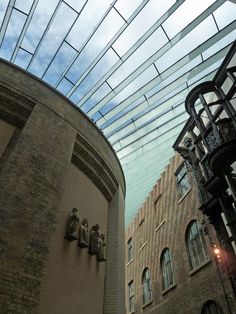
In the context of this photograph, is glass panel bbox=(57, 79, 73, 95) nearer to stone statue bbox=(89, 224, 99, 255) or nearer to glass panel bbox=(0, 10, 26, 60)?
glass panel bbox=(0, 10, 26, 60)

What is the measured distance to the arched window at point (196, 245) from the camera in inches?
463

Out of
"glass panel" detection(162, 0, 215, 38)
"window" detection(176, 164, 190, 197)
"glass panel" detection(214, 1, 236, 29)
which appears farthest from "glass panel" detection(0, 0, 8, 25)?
"window" detection(176, 164, 190, 197)

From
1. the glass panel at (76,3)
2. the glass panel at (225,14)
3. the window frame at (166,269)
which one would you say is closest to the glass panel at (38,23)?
the glass panel at (76,3)

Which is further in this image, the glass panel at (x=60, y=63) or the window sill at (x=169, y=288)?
the glass panel at (x=60, y=63)

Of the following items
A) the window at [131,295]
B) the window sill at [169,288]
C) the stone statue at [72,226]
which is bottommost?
the stone statue at [72,226]

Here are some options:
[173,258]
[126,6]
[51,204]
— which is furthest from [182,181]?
[51,204]

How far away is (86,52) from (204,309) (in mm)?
12035

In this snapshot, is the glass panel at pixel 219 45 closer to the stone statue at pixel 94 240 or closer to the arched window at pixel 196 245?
the arched window at pixel 196 245

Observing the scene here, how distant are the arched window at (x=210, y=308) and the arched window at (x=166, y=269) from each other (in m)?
3.19

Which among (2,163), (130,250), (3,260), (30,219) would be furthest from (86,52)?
(130,250)

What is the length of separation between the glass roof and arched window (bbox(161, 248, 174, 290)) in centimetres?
720

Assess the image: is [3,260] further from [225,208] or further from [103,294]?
[225,208]

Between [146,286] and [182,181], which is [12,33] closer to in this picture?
[182,181]

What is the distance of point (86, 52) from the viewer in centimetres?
1358
